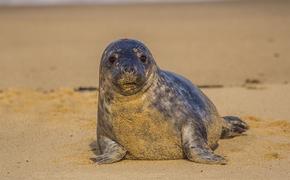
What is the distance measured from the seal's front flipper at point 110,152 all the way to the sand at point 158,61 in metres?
0.06

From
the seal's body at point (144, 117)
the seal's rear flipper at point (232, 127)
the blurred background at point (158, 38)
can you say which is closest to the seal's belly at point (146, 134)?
the seal's body at point (144, 117)

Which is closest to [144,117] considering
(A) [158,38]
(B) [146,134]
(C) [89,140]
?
Result: (B) [146,134]

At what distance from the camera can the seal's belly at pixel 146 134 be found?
577 centimetres

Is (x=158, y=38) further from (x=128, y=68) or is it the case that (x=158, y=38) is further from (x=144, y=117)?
(x=128, y=68)

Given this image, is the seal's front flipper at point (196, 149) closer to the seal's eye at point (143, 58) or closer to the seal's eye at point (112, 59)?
the seal's eye at point (143, 58)

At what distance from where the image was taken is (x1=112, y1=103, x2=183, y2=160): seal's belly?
18.9ft

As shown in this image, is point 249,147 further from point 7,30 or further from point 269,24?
point 7,30

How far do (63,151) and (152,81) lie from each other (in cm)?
106

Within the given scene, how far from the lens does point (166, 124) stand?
5.80 m

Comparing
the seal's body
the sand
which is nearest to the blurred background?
the sand

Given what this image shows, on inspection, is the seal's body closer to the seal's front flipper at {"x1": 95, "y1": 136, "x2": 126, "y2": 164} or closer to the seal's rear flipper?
the seal's front flipper at {"x1": 95, "y1": 136, "x2": 126, "y2": 164}

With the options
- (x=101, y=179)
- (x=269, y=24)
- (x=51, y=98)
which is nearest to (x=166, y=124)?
(x=101, y=179)

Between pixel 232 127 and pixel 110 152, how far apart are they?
142cm

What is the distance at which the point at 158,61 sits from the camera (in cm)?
1260
